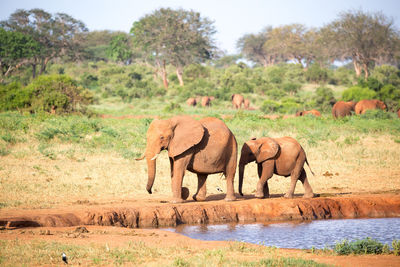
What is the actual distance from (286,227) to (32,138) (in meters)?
11.1

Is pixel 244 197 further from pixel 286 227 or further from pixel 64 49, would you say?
pixel 64 49

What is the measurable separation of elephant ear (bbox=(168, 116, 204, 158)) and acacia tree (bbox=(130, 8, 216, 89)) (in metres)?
42.1

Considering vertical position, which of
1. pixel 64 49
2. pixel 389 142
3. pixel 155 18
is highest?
pixel 155 18

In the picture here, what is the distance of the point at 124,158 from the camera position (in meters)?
16.9

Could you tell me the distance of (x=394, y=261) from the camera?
7.23 meters

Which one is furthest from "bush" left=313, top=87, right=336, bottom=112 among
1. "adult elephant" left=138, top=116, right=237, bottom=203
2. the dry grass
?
"adult elephant" left=138, top=116, right=237, bottom=203

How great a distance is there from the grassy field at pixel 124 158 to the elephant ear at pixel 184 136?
204 centimetres

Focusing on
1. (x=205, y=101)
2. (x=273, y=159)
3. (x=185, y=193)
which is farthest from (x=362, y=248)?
(x=205, y=101)

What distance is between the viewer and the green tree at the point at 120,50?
65938 millimetres

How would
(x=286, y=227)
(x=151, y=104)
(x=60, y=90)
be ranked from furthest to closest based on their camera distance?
1. (x=151, y=104)
2. (x=60, y=90)
3. (x=286, y=227)

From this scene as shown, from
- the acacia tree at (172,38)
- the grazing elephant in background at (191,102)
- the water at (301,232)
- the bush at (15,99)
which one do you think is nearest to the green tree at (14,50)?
the acacia tree at (172,38)

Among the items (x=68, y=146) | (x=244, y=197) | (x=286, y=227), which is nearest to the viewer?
(x=286, y=227)

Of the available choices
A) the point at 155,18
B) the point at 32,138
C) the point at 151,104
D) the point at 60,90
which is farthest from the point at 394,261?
the point at 155,18

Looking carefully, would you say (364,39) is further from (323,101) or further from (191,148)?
(191,148)
